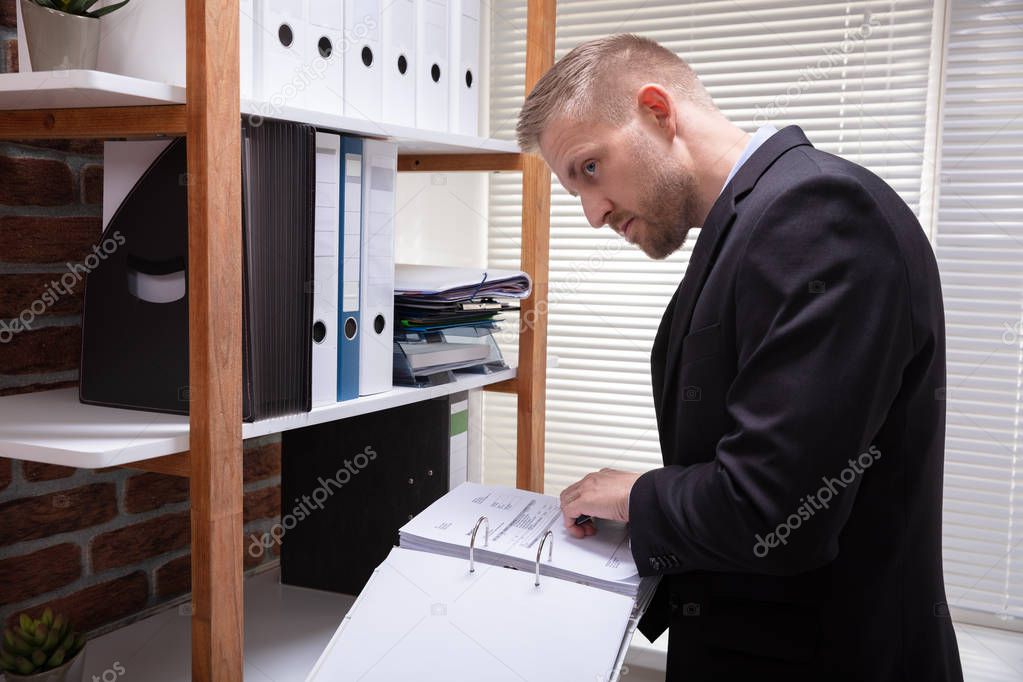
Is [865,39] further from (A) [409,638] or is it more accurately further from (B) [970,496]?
(A) [409,638]

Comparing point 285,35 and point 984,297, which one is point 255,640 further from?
point 984,297

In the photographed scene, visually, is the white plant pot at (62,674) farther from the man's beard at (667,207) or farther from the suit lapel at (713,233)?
the man's beard at (667,207)

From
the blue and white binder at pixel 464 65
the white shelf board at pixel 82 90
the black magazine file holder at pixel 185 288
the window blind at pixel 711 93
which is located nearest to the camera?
the white shelf board at pixel 82 90

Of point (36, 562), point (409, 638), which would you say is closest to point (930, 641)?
point (409, 638)

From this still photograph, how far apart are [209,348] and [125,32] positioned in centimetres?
39

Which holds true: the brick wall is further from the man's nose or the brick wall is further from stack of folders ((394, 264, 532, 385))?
the man's nose

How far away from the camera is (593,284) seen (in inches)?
91.8

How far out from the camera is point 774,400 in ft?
2.90

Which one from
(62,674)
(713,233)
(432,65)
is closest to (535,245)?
(432,65)

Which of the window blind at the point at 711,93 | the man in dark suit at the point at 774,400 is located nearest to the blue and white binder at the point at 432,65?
the man in dark suit at the point at 774,400

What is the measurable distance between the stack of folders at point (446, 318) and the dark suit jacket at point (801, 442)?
1.39ft

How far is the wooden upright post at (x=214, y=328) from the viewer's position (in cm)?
90

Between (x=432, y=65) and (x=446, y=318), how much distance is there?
405 mm

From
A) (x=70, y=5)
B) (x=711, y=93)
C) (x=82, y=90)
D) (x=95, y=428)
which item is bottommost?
(x=95, y=428)
